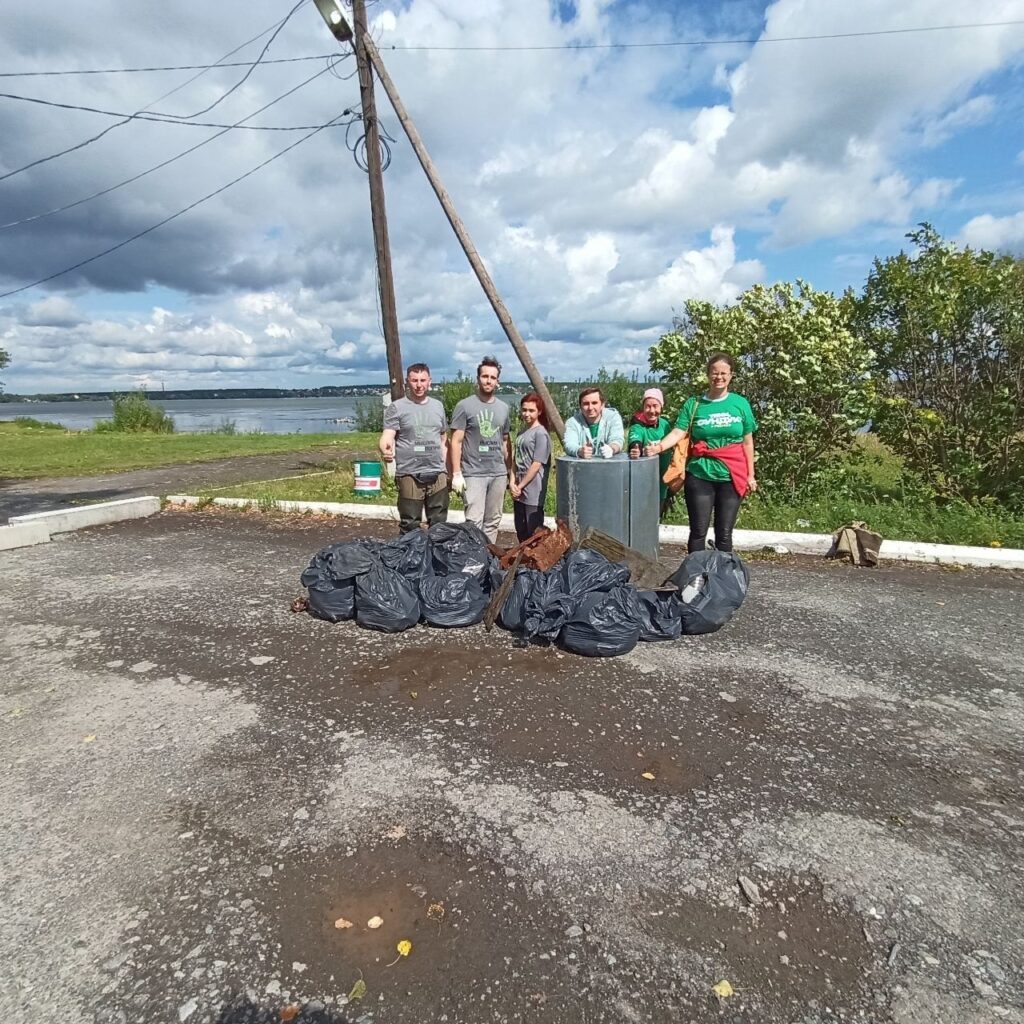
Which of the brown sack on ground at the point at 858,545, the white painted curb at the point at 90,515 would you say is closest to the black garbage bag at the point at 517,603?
the brown sack on ground at the point at 858,545

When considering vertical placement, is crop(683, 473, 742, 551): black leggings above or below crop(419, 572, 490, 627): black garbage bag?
above

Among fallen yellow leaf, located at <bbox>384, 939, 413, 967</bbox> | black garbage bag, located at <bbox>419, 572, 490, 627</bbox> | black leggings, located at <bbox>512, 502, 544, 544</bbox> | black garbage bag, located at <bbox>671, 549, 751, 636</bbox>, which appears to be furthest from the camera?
black leggings, located at <bbox>512, 502, 544, 544</bbox>

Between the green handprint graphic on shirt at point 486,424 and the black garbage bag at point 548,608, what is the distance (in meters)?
1.63

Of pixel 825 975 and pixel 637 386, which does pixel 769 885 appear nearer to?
pixel 825 975

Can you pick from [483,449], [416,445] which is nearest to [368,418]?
[416,445]

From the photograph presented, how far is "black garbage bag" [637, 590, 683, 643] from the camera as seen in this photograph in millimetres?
4465

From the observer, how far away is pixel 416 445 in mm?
5969

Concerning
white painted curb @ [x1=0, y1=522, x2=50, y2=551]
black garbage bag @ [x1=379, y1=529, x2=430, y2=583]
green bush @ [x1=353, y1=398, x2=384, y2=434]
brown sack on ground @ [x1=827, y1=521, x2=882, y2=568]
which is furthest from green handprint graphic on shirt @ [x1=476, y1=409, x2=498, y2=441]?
green bush @ [x1=353, y1=398, x2=384, y2=434]

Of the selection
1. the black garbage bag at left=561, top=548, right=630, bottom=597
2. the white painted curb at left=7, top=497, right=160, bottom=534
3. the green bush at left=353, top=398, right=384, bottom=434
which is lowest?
the green bush at left=353, top=398, right=384, bottom=434

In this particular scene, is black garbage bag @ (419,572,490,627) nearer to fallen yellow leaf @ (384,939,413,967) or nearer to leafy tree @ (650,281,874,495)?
fallen yellow leaf @ (384,939,413,967)

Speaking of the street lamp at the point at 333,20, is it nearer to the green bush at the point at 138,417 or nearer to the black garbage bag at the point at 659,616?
the black garbage bag at the point at 659,616

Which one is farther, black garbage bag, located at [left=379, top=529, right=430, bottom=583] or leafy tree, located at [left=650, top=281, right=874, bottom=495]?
A: leafy tree, located at [left=650, top=281, right=874, bottom=495]

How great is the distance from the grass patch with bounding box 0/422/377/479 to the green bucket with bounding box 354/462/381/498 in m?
7.83

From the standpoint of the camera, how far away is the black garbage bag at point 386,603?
462 centimetres
